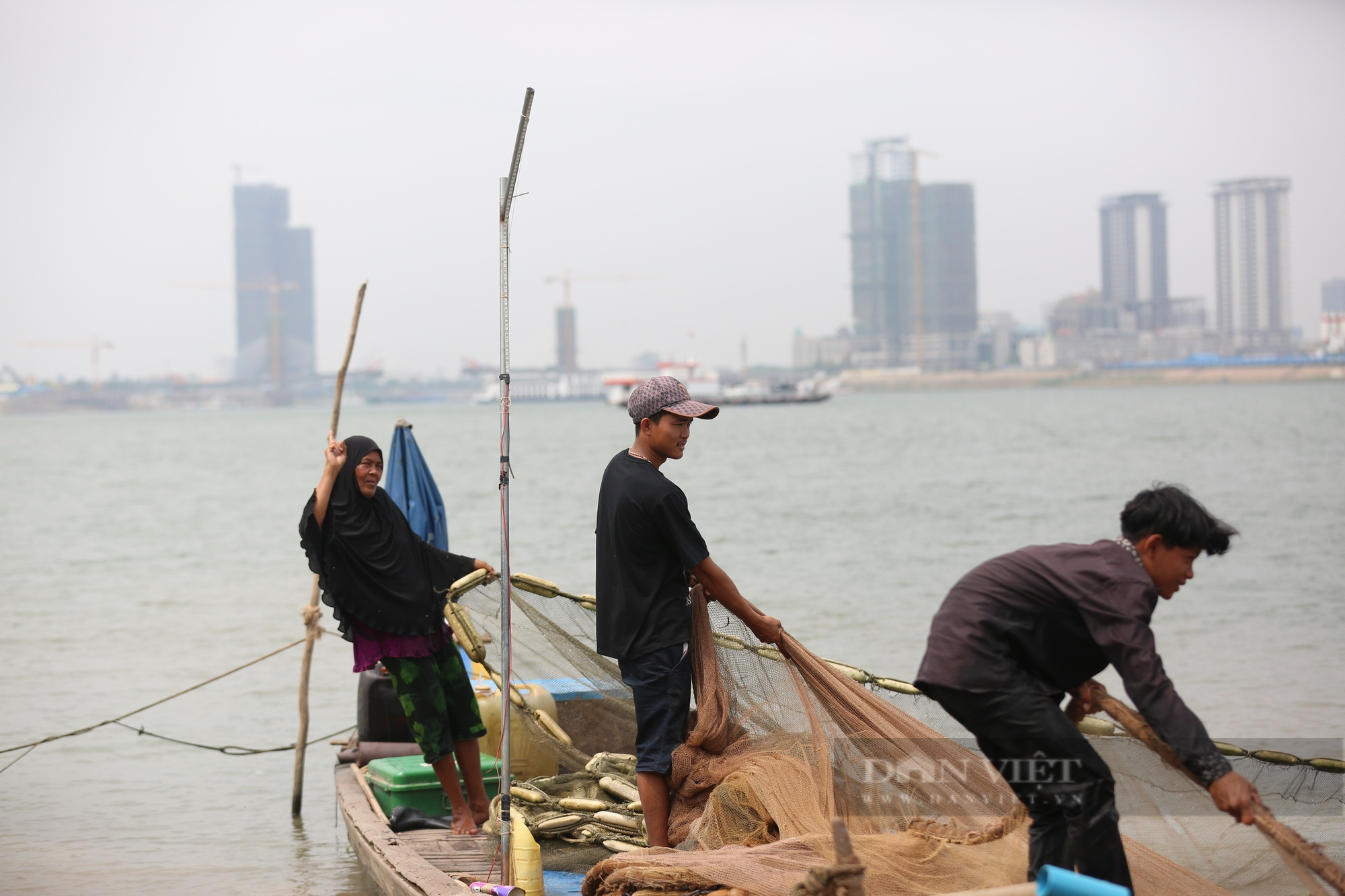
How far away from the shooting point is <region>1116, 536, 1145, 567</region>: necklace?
3.13 m

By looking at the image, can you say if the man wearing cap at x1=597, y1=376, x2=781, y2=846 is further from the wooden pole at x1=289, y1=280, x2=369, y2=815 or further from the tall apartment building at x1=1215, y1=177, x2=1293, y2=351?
the tall apartment building at x1=1215, y1=177, x2=1293, y2=351

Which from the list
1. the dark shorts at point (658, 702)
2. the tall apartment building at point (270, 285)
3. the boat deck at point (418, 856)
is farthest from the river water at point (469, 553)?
the tall apartment building at point (270, 285)

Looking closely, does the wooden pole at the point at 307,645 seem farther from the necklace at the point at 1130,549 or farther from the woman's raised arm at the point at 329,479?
the necklace at the point at 1130,549

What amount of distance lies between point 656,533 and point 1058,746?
151cm

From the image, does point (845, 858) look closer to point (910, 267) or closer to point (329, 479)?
point (329, 479)

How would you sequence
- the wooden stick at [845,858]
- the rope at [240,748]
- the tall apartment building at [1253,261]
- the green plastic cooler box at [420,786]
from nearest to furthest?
the wooden stick at [845,858] < the green plastic cooler box at [420,786] < the rope at [240,748] < the tall apartment building at [1253,261]

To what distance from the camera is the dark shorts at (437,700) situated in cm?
539

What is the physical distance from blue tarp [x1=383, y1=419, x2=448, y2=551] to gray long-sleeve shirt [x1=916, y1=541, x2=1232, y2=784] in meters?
4.44

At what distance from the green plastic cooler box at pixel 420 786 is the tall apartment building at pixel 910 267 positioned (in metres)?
157

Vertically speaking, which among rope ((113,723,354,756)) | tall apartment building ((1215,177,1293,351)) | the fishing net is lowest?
rope ((113,723,354,756))

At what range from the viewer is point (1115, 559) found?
10.2ft

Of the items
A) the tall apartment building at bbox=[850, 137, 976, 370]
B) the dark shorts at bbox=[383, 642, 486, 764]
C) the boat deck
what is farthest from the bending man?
the tall apartment building at bbox=[850, 137, 976, 370]

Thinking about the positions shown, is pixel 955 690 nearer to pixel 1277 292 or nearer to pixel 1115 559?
pixel 1115 559

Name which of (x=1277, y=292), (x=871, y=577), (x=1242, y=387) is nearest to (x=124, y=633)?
(x=871, y=577)
